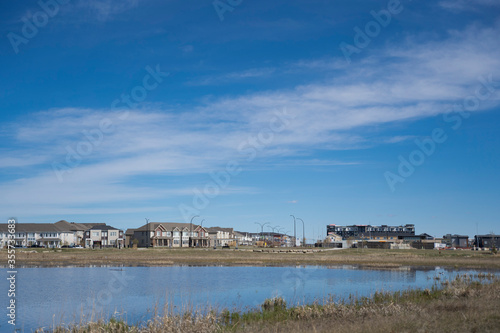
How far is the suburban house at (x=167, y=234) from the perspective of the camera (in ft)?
484

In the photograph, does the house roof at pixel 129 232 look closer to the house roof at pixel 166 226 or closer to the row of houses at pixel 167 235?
the row of houses at pixel 167 235

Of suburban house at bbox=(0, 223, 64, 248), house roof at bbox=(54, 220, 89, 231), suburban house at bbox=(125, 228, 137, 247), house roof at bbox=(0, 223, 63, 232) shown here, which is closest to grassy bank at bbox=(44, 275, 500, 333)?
suburban house at bbox=(0, 223, 64, 248)

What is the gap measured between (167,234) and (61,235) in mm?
34527

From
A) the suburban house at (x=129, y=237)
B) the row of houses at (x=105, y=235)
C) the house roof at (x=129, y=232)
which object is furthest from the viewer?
the house roof at (x=129, y=232)

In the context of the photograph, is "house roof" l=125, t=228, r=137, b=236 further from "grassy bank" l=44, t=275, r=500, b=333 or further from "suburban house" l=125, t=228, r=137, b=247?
"grassy bank" l=44, t=275, r=500, b=333

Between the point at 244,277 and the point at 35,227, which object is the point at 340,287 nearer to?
the point at 244,277

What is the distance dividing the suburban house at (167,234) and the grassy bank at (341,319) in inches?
4933

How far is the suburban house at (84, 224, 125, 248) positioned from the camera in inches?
5965

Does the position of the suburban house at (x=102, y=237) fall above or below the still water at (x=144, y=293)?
below

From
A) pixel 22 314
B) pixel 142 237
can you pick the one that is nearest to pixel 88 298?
pixel 22 314

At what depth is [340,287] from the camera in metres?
40.2

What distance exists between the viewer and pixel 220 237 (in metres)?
188

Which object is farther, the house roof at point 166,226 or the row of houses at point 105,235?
the house roof at point 166,226

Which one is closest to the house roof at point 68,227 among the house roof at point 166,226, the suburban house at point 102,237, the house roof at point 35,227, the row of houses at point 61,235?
the row of houses at point 61,235
